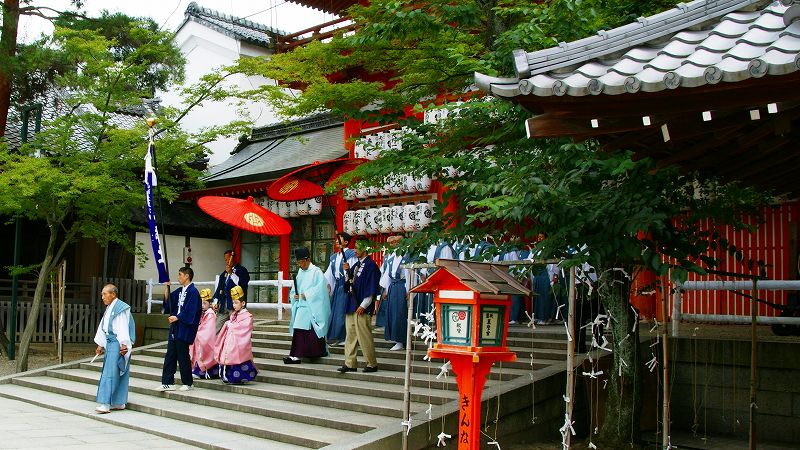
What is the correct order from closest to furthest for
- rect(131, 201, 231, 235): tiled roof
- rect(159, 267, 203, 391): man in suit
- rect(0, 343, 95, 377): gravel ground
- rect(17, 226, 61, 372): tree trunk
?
1. rect(159, 267, 203, 391): man in suit
2. rect(17, 226, 61, 372): tree trunk
3. rect(0, 343, 95, 377): gravel ground
4. rect(131, 201, 231, 235): tiled roof

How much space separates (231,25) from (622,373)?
23474 millimetres

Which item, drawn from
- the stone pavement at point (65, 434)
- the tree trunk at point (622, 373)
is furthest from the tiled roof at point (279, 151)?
the tree trunk at point (622, 373)

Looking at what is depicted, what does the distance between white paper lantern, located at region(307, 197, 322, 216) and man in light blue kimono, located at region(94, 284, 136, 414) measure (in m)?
9.41

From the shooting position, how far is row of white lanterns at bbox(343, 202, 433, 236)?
16859 millimetres

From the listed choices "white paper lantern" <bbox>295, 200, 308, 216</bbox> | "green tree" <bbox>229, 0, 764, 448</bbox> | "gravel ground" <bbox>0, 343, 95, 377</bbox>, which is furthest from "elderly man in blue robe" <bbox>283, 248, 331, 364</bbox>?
"white paper lantern" <bbox>295, 200, 308, 216</bbox>

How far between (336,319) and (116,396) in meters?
3.48

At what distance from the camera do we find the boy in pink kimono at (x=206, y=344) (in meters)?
11.7

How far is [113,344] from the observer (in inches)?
403

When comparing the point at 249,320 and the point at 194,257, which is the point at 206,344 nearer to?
the point at 249,320

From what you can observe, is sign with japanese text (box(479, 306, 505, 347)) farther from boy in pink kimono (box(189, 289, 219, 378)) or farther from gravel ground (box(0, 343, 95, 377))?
gravel ground (box(0, 343, 95, 377))

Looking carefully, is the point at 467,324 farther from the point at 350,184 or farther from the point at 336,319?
the point at 336,319

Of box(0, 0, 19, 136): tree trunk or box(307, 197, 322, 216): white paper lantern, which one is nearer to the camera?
box(0, 0, 19, 136): tree trunk

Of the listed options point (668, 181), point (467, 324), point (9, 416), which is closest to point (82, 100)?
point (9, 416)

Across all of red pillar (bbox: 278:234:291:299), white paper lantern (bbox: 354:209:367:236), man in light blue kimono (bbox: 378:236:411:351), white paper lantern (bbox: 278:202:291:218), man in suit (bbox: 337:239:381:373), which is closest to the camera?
man in suit (bbox: 337:239:381:373)
